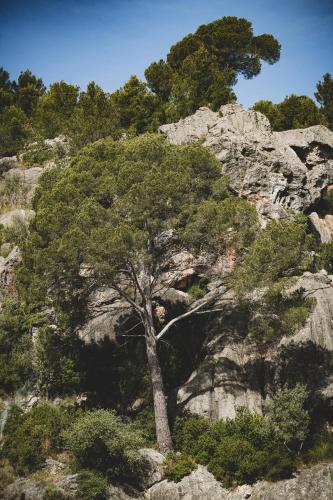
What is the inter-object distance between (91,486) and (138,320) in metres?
9.55

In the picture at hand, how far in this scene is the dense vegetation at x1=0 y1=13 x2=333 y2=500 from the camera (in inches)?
648

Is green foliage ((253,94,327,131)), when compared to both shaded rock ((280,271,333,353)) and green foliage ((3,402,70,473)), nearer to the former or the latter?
shaded rock ((280,271,333,353))

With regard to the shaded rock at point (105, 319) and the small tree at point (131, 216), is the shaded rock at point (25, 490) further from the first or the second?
the shaded rock at point (105, 319)

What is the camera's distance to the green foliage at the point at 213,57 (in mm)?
41750

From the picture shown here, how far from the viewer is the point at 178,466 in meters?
16.2

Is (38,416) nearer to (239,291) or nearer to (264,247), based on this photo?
(239,291)

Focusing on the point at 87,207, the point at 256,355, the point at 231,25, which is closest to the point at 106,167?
the point at 87,207

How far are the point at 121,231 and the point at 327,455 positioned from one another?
10302 millimetres

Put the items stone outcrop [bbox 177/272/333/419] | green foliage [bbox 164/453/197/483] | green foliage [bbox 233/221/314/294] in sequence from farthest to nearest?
stone outcrop [bbox 177/272/333/419]
green foliage [bbox 233/221/314/294]
green foliage [bbox 164/453/197/483]

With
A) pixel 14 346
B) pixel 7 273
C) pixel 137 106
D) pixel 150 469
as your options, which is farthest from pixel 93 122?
pixel 150 469

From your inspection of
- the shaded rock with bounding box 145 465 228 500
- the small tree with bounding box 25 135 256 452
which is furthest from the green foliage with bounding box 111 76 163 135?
the shaded rock with bounding box 145 465 228 500

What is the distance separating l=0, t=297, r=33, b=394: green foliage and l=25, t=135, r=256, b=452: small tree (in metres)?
4.28

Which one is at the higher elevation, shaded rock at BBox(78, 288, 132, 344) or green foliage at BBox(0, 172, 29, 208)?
green foliage at BBox(0, 172, 29, 208)

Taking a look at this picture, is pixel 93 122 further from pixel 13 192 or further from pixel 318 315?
pixel 318 315
